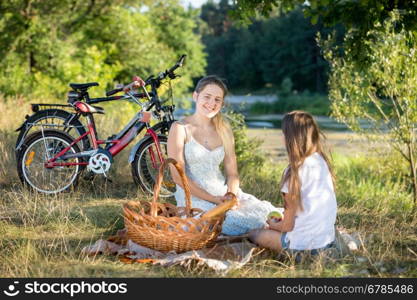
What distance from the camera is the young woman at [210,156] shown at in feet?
14.0

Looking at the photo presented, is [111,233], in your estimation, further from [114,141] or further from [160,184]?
[114,141]

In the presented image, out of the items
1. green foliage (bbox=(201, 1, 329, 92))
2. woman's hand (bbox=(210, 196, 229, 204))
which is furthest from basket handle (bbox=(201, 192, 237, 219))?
green foliage (bbox=(201, 1, 329, 92))

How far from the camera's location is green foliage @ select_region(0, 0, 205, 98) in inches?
575

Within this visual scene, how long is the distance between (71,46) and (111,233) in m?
11.8

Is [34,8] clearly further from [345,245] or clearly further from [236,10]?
[345,245]

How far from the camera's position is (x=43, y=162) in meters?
5.63

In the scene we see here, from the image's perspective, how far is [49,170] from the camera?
5.67m

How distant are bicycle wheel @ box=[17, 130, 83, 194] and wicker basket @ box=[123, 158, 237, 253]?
188cm

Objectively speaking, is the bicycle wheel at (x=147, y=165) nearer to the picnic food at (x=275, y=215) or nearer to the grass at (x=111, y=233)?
the grass at (x=111, y=233)

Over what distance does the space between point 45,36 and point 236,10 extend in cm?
1022

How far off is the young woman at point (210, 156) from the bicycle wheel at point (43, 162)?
1.55 metres

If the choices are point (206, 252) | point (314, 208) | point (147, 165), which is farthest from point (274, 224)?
point (147, 165)

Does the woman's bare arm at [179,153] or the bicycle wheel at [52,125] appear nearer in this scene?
the woman's bare arm at [179,153]

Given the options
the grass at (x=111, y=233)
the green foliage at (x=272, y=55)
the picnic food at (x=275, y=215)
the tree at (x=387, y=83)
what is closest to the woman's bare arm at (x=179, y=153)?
the picnic food at (x=275, y=215)
